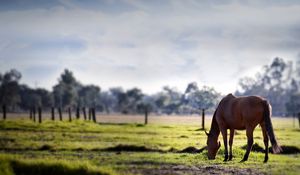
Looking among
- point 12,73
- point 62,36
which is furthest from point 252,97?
point 12,73

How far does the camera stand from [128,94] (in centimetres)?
4575

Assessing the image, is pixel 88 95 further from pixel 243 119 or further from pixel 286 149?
pixel 243 119

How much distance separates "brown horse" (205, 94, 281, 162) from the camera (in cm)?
1534

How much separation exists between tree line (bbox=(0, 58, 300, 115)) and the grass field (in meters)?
1.73

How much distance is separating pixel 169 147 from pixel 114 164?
8060mm

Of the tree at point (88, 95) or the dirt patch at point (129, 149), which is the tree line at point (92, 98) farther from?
the dirt patch at point (129, 149)

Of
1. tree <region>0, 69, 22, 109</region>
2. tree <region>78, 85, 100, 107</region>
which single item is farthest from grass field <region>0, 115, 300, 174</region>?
tree <region>0, 69, 22, 109</region>

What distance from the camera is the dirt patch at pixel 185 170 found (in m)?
12.7

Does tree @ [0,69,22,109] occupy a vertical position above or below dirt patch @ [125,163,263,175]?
above

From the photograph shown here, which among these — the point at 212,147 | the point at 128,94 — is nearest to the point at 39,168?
the point at 212,147

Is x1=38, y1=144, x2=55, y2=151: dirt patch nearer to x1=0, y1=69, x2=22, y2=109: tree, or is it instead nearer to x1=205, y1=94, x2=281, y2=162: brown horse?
x1=205, y1=94, x2=281, y2=162: brown horse

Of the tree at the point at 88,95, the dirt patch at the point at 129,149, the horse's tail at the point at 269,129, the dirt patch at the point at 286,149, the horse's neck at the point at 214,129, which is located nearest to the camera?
the horse's tail at the point at 269,129

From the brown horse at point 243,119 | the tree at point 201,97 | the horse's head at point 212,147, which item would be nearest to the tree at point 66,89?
the tree at point 201,97

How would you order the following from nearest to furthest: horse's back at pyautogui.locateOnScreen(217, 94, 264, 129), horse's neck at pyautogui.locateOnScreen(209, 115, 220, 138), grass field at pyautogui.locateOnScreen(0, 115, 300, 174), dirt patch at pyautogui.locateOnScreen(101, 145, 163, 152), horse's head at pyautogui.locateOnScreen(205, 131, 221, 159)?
grass field at pyautogui.locateOnScreen(0, 115, 300, 174) < horse's back at pyautogui.locateOnScreen(217, 94, 264, 129) < horse's head at pyautogui.locateOnScreen(205, 131, 221, 159) < horse's neck at pyautogui.locateOnScreen(209, 115, 220, 138) < dirt patch at pyautogui.locateOnScreen(101, 145, 163, 152)
